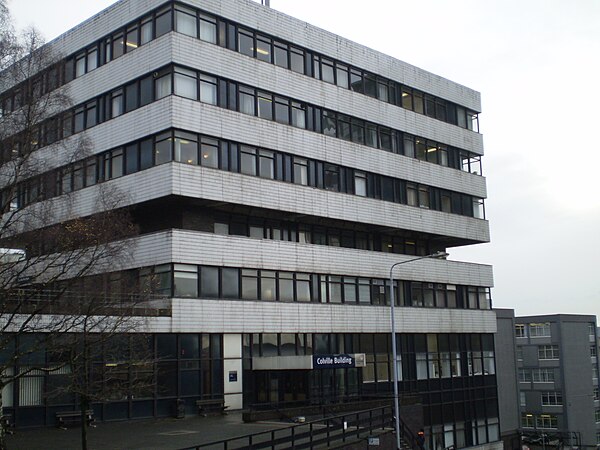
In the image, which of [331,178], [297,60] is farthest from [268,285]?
[297,60]

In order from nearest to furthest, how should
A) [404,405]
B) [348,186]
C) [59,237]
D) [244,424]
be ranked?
[59,237], [244,424], [404,405], [348,186]

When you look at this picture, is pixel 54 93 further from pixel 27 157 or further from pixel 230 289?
pixel 230 289

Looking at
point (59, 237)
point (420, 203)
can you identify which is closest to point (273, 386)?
Result: point (420, 203)

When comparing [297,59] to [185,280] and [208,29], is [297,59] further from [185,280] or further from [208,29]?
[185,280]

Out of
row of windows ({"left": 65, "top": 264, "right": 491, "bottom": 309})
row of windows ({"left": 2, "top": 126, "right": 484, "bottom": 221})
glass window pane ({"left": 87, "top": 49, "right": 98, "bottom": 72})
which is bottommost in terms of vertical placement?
row of windows ({"left": 65, "top": 264, "right": 491, "bottom": 309})

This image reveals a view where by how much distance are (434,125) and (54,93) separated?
124 ft

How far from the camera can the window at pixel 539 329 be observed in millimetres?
99375

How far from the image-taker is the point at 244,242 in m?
44.5

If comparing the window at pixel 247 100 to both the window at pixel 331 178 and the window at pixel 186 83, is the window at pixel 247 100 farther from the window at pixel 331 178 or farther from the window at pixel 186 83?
the window at pixel 331 178

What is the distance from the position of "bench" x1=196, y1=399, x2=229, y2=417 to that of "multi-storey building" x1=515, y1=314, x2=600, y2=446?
62.0m

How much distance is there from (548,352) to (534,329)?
3.45 m

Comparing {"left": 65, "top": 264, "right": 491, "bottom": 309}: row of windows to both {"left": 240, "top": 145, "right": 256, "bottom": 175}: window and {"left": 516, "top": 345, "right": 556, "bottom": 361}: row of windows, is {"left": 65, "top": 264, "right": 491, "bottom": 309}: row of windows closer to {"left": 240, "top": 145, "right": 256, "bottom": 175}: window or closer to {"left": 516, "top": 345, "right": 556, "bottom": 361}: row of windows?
{"left": 240, "top": 145, "right": 256, "bottom": 175}: window

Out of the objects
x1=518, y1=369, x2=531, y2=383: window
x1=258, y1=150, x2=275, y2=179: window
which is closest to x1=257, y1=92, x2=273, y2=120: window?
x1=258, y1=150, x2=275, y2=179: window

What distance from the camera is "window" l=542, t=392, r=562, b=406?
3809 inches
